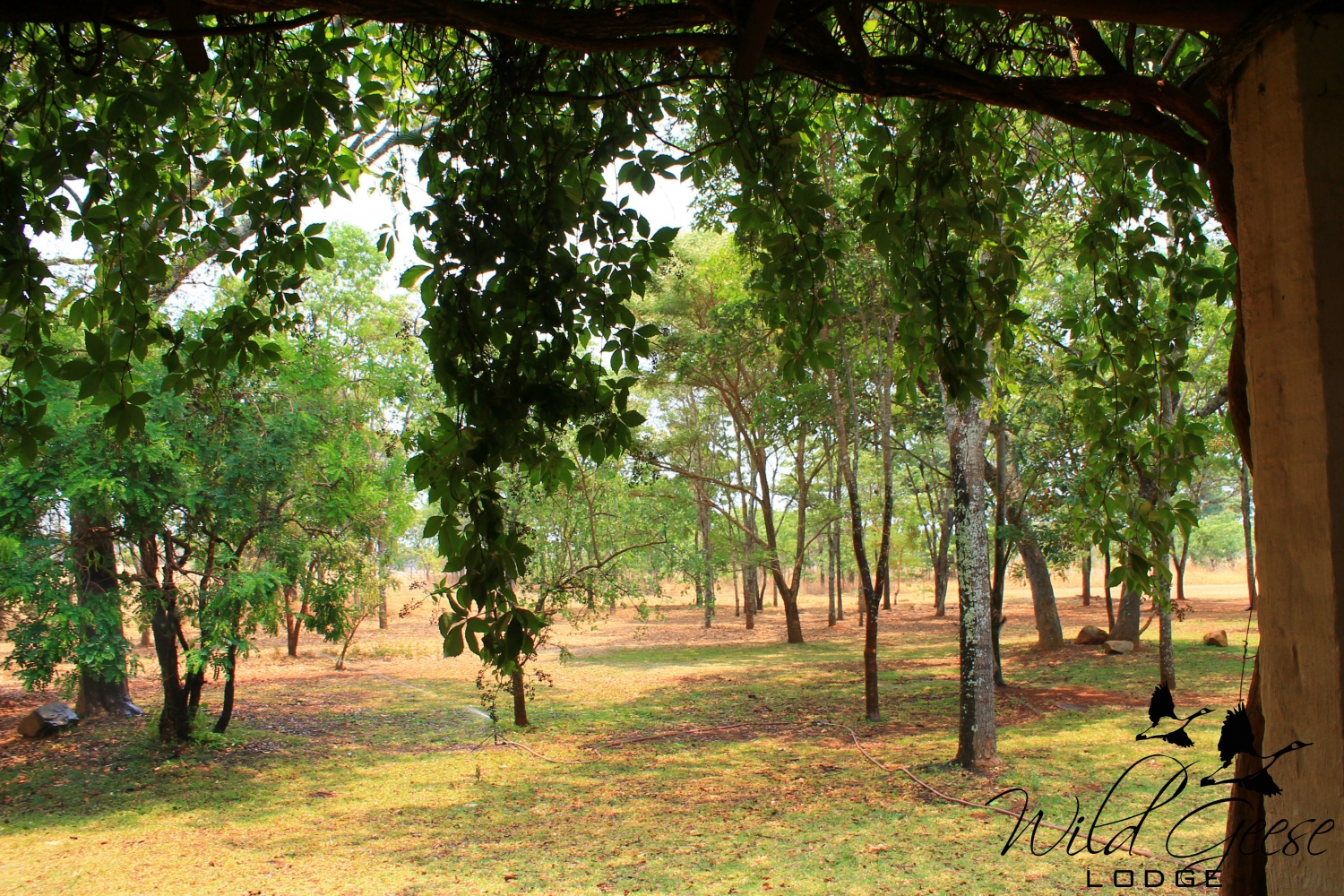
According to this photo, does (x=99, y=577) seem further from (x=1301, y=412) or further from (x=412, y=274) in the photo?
(x=1301, y=412)

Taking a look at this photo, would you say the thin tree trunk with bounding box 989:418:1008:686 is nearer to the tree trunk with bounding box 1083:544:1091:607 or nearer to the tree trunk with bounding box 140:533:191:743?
the tree trunk with bounding box 140:533:191:743

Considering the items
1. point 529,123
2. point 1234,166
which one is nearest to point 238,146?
point 529,123

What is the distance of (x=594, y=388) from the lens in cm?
215

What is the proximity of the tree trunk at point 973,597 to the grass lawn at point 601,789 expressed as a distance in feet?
1.03

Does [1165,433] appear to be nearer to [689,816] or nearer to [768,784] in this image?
[689,816]

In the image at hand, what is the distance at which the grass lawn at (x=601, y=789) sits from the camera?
5.12 m

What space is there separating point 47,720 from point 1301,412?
12571 mm

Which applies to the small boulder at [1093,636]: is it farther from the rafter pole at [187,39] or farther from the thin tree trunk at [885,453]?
the rafter pole at [187,39]

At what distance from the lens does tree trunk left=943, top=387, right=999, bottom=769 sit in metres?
6.92

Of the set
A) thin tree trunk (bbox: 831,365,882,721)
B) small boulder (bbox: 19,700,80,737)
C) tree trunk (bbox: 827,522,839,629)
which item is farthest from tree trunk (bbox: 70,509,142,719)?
tree trunk (bbox: 827,522,839,629)

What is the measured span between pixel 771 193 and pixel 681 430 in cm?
2299

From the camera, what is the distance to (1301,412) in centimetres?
118

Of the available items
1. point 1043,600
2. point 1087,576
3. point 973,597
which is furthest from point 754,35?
point 1087,576

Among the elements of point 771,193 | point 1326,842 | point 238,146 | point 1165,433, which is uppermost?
point 238,146
